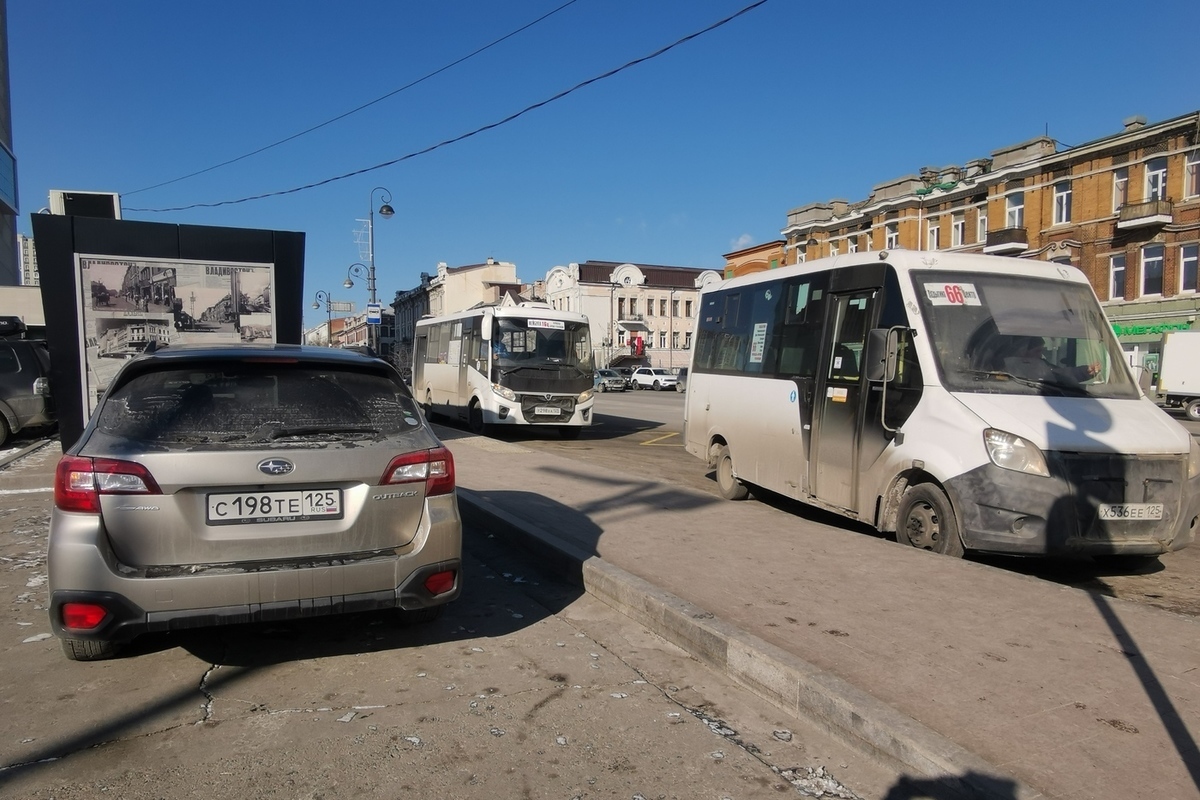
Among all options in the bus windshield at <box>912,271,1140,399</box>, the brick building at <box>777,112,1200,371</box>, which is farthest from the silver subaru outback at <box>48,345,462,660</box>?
the brick building at <box>777,112,1200,371</box>

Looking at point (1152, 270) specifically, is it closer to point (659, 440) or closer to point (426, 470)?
point (659, 440)

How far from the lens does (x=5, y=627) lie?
4969 millimetres

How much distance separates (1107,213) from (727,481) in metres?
39.4

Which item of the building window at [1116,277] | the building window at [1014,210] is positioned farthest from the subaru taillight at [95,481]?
the building window at [1014,210]

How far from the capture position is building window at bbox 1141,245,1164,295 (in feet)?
125

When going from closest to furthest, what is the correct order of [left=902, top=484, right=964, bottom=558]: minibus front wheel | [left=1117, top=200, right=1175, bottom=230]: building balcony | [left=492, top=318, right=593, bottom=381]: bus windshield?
[left=902, top=484, right=964, bottom=558]: minibus front wheel, [left=492, top=318, right=593, bottom=381]: bus windshield, [left=1117, top=200, right=1175, bottom=230]: building balcony

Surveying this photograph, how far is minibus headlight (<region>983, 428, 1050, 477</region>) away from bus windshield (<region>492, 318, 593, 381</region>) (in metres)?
12.8

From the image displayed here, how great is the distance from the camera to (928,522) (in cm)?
633

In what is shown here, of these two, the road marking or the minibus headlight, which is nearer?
the minibus headlight

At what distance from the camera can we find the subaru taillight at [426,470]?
4.16 m

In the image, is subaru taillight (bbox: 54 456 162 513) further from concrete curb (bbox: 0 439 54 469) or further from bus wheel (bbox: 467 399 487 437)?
bus wheel (bbox: 467 399 487 437)

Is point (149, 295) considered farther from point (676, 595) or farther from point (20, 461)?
point (676, 595)

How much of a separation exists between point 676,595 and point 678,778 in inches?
76.7

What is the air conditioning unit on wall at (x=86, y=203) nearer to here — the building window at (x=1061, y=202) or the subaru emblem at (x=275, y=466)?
the subaru emblem at (x=275, y=466)
